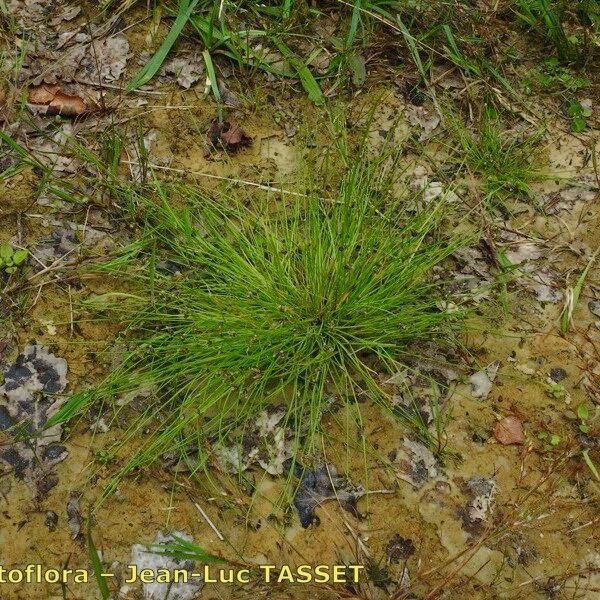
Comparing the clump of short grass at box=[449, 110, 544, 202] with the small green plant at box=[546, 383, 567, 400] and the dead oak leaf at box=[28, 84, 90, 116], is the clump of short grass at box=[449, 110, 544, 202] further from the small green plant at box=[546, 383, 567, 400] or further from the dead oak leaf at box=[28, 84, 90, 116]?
the dead oak leaf at box=[28, 84, 90, 116]

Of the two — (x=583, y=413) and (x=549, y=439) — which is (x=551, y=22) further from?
(x=549, y=439)

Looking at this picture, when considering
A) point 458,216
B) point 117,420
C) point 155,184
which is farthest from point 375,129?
point 117,420

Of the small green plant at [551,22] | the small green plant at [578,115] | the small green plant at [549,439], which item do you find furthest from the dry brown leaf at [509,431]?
the small green plant at [551,22]

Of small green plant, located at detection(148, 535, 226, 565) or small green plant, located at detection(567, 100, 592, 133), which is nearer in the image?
small green plant, located at detection(148, 535, 226, 565)

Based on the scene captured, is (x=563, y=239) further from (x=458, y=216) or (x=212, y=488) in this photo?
(x=212, y=488)

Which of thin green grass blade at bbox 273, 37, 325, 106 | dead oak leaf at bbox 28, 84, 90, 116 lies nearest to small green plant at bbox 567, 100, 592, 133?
thin green grass blade at bbox 273, 37, 325, 106

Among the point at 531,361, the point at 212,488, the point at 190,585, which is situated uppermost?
the point at 531,361
